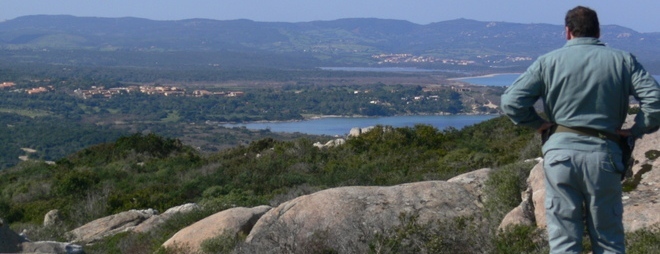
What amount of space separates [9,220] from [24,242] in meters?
7.01

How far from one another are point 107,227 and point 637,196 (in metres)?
7.51

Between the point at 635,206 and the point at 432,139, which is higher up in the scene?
the point at 635,206

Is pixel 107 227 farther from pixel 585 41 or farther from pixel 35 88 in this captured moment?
pixel 35 88

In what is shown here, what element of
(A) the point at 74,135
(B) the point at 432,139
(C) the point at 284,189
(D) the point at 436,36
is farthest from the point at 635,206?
(D) the point at 436,36

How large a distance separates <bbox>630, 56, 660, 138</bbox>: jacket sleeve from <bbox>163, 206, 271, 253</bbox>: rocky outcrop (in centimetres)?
459

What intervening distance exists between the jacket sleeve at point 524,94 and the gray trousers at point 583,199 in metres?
0.24

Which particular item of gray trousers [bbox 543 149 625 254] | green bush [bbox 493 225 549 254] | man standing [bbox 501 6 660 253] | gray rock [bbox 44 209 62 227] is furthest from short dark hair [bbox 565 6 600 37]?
gray rock [bbox 44 209 62 227]

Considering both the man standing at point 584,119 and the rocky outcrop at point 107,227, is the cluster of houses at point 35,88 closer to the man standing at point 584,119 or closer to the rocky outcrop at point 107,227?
the rocky outcrop at point 107,227

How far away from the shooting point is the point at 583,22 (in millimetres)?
4191

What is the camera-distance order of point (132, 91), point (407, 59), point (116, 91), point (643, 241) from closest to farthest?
point (643, 241) → point (116, 91) → point (132, 91) → point (407, 59)

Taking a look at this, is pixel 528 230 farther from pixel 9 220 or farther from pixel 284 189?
pixel 9 220

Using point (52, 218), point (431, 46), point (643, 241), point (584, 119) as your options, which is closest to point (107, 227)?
point (52, 218)

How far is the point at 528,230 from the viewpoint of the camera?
18.9 feet

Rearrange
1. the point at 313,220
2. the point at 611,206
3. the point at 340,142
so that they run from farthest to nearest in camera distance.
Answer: the point at 340,142 < the point at 313,220 < the point at 611,206
